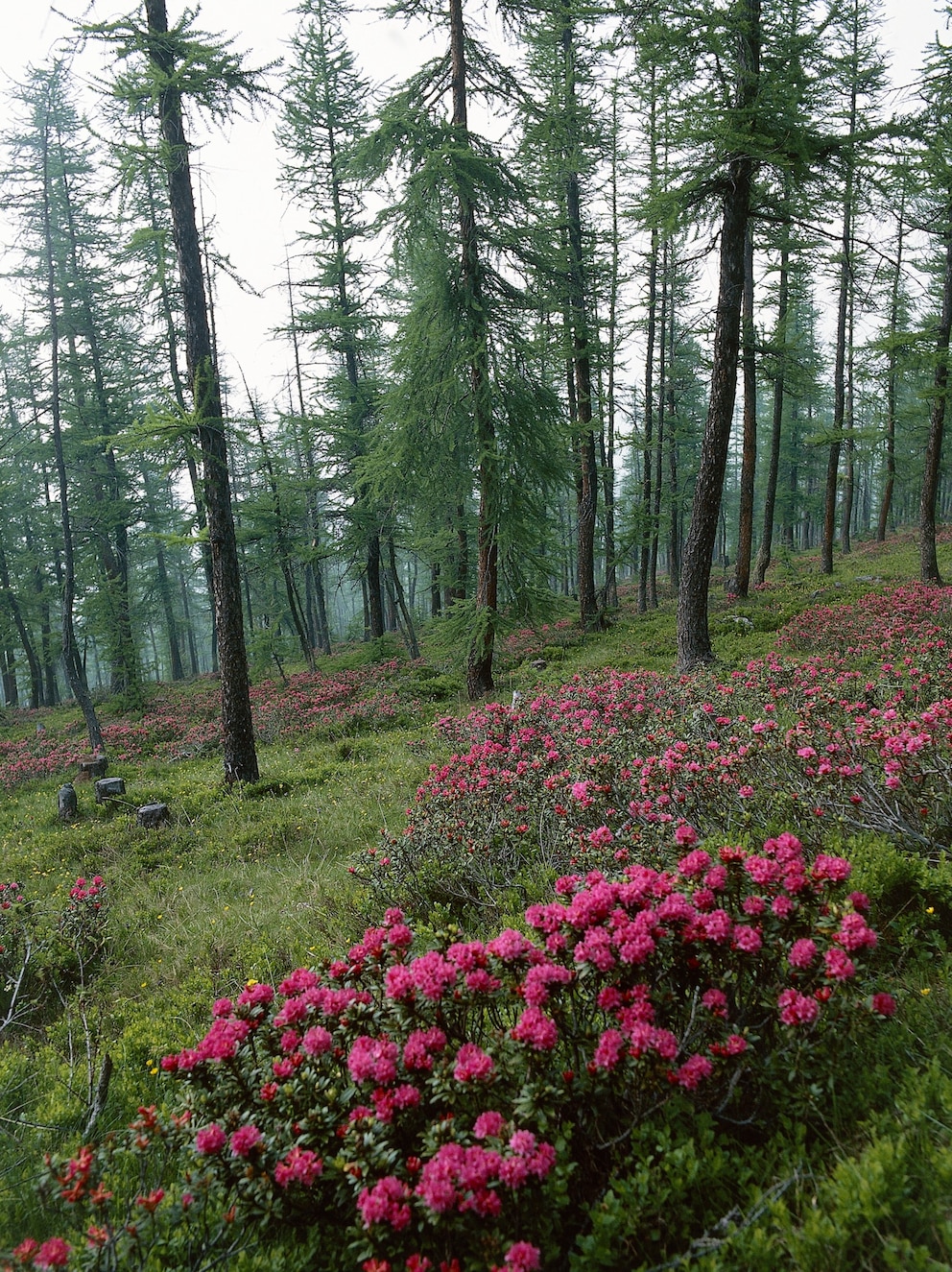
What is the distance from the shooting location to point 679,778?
4508 millimetres

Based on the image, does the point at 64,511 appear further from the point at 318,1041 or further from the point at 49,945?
the point at 318,1041

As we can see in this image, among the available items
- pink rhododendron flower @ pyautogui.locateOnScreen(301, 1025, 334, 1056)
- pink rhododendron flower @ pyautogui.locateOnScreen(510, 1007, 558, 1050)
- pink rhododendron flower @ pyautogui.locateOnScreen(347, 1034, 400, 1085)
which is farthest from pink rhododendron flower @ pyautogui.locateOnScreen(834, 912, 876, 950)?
pink rhododendron flower @ pyautogui.locateOnScreen(301, 1025, 334, 1056)

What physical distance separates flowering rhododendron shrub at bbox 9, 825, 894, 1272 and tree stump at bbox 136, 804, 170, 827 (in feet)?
21.8

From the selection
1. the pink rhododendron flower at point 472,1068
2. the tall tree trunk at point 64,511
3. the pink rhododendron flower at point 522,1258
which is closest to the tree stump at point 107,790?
the tall tree trunk at point 64,511

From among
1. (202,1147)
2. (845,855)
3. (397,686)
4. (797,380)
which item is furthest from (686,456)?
(202,1147)

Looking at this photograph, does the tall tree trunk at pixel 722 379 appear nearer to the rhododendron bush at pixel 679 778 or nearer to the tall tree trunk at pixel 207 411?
the rhododendron bush at pixel 679 778

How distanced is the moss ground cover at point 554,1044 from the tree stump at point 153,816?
2.84m

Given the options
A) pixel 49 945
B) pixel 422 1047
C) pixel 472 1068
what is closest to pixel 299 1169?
pixel 422 1047

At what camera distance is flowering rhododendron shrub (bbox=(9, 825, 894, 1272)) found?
1.82 meters

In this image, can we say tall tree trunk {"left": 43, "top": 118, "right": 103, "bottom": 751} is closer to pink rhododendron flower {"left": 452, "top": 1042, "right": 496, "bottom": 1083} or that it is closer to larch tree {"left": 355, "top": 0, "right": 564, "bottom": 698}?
larch tree {"left": 355, "top": 0, "right": 564, "bottom": 698}

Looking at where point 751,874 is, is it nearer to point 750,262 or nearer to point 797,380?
point 797,380

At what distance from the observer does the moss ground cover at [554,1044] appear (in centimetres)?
180

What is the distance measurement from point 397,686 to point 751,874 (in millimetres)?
12646

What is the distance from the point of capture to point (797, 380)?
13141 mm
